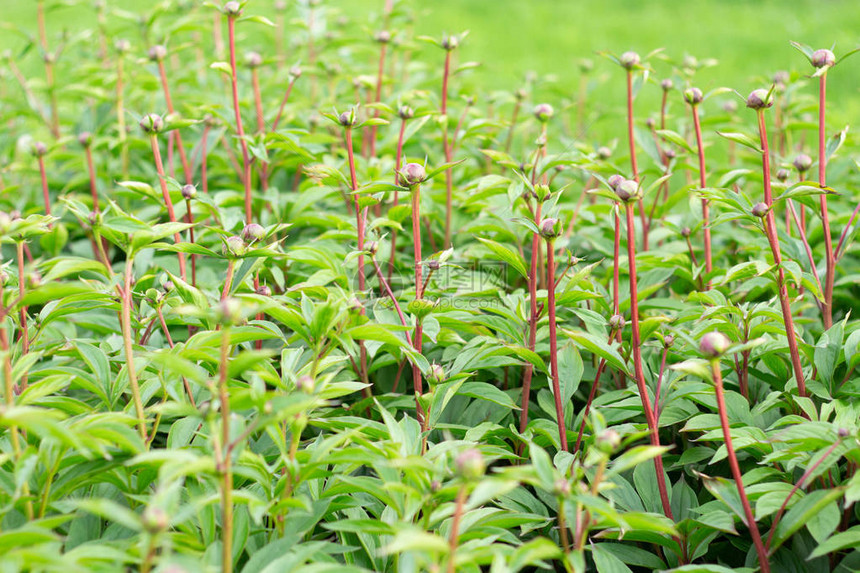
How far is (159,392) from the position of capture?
1.57 metres

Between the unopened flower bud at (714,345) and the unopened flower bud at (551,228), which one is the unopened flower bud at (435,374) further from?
the unopened flower bud at (714,345)

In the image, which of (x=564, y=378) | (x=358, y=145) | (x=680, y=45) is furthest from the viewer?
(x=680, y=45)

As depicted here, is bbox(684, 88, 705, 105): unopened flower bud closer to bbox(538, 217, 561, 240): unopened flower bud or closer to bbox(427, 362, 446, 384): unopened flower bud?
bbox(538, 217, 561, 240): unopened flower bud

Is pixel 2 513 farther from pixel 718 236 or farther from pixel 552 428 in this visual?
pixel 718 236

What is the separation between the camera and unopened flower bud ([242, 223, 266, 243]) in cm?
152

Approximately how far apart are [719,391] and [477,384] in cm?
60

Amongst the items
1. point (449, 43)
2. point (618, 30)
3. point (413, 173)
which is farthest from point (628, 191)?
point (618, 30)

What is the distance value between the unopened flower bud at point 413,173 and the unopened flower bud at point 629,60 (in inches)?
31.9

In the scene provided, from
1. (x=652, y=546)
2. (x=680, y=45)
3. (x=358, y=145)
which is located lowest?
(x=652, y=546)

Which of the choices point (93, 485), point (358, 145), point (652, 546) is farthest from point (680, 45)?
point (93, 485)

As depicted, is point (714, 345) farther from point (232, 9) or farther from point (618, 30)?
point (618, 30)

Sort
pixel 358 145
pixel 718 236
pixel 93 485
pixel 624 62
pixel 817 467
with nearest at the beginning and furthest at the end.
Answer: pixel 817 467 < pixel 93 485 < pixel 624 62 < pixel 718 236 < pixel 358 145

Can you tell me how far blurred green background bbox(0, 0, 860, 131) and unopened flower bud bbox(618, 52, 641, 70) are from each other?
326 cm

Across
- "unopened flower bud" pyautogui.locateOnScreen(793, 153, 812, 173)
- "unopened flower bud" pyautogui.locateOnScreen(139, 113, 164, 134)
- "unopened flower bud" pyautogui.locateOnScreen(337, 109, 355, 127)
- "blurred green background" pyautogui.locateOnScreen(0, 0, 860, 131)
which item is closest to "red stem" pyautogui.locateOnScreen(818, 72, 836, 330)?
"unopened flower bud" pyautogui.locateOnScreen(793, 153, 812, 173)
